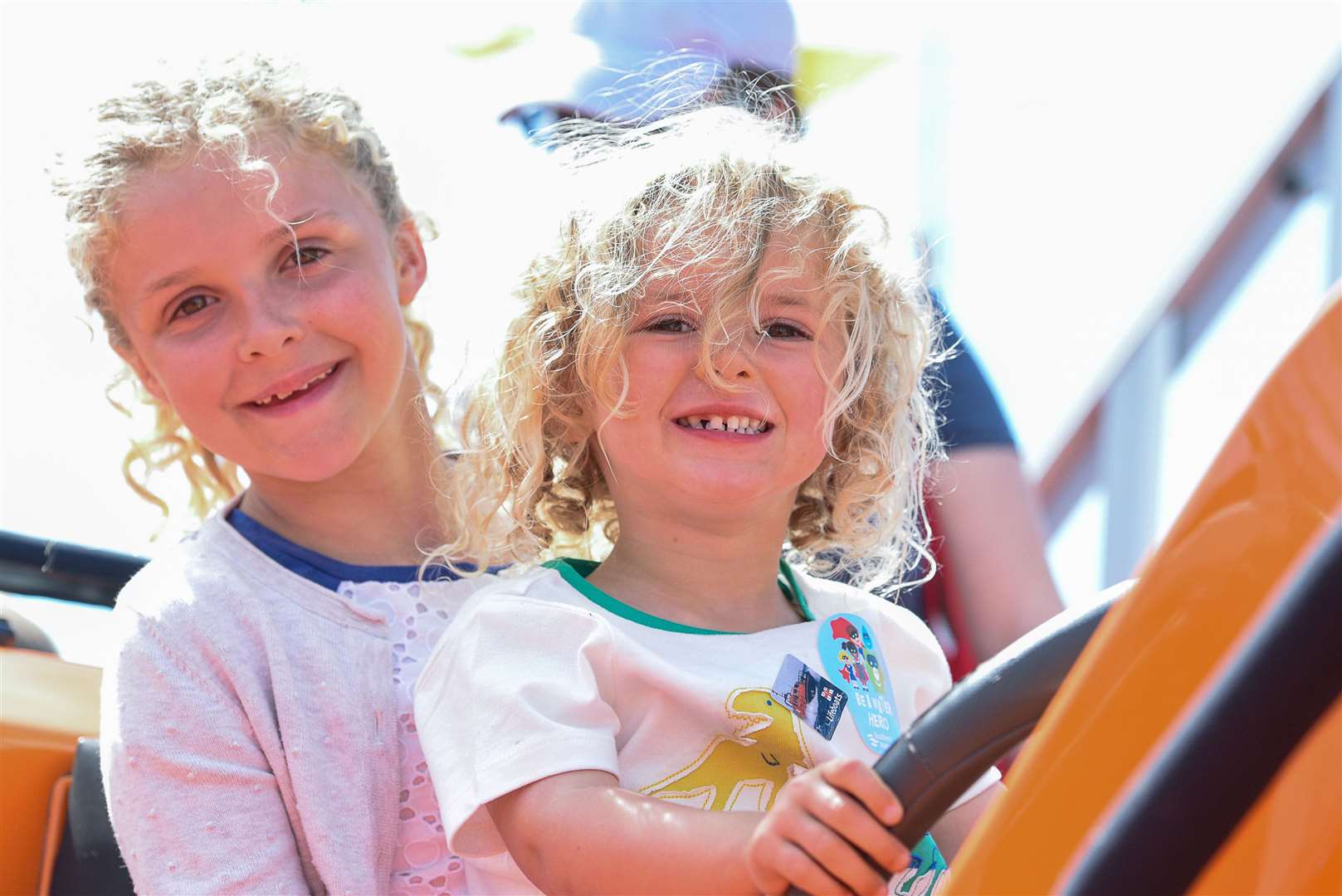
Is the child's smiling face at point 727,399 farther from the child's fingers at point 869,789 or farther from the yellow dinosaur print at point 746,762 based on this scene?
the child's fingers at point 869,789

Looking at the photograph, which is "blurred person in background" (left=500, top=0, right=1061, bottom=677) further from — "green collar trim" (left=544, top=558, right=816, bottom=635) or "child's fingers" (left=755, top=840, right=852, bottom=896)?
"child's fingers" (left=755, top=840, right=852, bottom=896)

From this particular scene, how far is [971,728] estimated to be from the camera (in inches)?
32.1

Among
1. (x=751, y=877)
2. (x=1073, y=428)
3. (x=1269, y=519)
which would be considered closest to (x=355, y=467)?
(x=751, y=877)

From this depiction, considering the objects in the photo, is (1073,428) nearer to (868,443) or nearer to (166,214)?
(868,443)

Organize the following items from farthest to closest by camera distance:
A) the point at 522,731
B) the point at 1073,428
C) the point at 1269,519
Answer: the point at 1073,428 < the point at 522,731 < the point at 1269,519

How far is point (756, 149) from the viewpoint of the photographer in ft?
4.65

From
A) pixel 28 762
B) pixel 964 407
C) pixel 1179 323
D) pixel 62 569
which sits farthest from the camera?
pixel 1179 323

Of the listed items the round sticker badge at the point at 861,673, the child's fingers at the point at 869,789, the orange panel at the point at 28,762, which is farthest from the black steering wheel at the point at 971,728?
the orange panel at the point at 28,762

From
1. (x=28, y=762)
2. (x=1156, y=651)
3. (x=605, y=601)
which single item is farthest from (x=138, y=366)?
(x=1156, y=651)

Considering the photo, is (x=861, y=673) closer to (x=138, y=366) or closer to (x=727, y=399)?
(x=727, y=399)

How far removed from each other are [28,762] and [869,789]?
883 mm

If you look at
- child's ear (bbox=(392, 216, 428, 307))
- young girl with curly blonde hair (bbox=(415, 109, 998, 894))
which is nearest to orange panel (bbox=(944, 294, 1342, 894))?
young girl with curly blonde hair (bbox=(415, 109, 998, 894))

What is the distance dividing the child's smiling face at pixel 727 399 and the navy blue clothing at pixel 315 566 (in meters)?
0.27

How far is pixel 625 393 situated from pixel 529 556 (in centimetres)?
28
